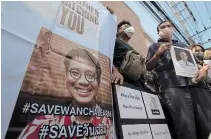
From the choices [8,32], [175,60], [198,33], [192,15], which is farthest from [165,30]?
[198,33]

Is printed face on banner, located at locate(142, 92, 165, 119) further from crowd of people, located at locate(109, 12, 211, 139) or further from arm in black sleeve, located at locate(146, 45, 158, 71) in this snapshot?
arm in black sleeve, located at locate(146, 45, 158, 71)

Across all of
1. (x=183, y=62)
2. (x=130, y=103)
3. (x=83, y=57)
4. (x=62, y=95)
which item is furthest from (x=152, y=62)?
(x=62, y=95)

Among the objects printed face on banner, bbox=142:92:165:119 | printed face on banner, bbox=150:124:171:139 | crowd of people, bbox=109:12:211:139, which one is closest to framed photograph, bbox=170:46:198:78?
crowd of people, bbox=109:12:211:139

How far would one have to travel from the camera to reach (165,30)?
5.16 feet

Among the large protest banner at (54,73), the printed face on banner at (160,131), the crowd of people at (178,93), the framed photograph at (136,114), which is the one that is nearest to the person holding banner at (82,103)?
the large protest banner at (54,73)

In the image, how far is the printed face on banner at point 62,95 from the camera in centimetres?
59

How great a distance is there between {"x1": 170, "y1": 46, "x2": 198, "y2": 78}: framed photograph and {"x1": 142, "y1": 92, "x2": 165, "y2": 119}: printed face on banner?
276 mm

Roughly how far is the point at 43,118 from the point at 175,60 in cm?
107

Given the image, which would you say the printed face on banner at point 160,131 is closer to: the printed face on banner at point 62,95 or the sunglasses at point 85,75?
the printed face on banner at point 62,95

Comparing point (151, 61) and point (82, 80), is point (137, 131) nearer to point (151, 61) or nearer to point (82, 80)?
point (82, 80)

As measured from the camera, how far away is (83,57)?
837 mm

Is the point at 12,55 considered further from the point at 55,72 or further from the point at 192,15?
the point at 192,15

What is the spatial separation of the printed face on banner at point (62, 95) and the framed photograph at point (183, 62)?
0.65 meters

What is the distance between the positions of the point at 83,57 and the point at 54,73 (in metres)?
0.19
